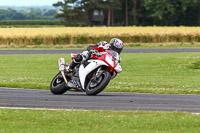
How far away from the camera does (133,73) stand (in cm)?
2278

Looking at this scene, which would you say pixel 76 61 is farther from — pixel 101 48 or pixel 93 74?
pixel 101 48

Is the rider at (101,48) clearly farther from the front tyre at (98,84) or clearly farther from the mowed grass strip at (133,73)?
the mowed grass strip at (133,73)

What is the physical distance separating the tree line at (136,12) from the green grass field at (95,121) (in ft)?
268

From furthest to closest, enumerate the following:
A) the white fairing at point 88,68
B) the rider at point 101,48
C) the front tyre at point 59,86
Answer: the front tyre at point 59,86 < the rider at point 101,48 < the white fairing at point 88,68

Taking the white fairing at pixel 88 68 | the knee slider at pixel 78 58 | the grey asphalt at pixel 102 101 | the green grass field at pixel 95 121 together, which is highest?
the knee slider at pixel 78 58

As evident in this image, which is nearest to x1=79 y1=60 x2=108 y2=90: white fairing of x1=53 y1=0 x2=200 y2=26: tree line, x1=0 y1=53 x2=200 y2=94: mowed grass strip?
x1=0 y1=53 x2=200 y2=94: mowed grass strip

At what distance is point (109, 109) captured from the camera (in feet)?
33.4

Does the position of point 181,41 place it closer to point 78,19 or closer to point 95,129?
point 95,129

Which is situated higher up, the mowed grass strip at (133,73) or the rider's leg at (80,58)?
the rider's leg at (80,58)

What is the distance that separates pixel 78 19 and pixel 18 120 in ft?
285

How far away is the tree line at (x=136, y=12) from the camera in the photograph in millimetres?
91500

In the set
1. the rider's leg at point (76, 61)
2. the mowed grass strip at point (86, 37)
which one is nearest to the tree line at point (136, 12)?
the mowed grass strip at point (86, 37)

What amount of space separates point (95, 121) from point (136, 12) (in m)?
88.0

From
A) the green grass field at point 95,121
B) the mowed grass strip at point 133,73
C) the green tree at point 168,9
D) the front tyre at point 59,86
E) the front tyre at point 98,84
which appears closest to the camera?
the green grass field at point 95,121
